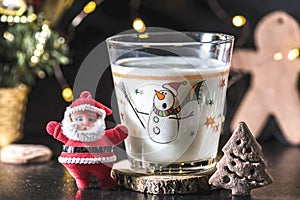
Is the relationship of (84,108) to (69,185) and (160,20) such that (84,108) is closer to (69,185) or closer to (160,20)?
(69,185)

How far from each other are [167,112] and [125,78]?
0.09 metres

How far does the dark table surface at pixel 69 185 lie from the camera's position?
4.13ft

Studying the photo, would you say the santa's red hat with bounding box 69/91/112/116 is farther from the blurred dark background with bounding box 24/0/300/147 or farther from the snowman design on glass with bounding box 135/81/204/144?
the blurred dark background with bounding box 24/0/300/147

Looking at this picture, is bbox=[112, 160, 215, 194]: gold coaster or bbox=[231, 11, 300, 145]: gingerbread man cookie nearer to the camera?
bbox=[112, 160, 215, 194]: gold coaster

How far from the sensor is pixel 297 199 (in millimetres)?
1242

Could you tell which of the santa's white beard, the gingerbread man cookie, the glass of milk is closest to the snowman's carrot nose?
the glass of milk

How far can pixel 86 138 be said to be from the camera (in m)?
1.26

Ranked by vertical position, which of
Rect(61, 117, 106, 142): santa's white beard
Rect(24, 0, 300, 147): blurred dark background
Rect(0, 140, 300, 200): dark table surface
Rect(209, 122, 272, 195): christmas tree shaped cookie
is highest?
Rect(24, 0, 300, 147): blurred dark background

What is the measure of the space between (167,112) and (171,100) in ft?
0.07

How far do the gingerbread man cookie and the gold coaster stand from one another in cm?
36

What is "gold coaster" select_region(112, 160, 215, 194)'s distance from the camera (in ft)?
4.10

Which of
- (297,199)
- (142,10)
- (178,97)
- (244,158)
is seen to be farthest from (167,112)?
(142,10)

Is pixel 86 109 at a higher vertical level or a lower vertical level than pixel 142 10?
lower

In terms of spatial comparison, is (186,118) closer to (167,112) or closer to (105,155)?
(167,112)
